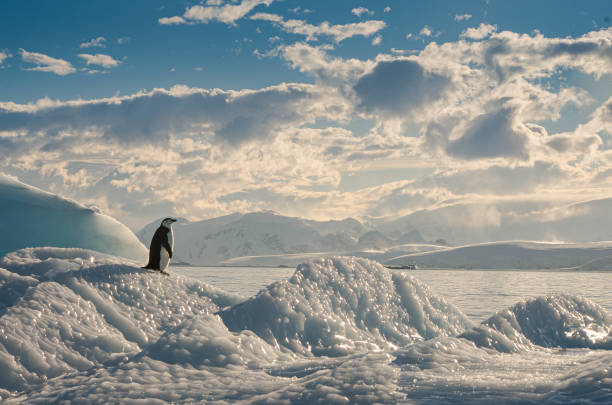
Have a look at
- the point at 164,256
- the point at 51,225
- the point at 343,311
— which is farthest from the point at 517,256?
the point at 343,311

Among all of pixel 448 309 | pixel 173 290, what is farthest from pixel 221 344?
pixel 448 309

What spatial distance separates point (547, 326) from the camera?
7.52m

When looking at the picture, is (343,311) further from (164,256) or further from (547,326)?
(164,256)

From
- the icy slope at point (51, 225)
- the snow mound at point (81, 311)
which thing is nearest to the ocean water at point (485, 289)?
the icy slope at point (51, 225)

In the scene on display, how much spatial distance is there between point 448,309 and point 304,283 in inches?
111

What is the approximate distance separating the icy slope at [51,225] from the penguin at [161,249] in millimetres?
16098

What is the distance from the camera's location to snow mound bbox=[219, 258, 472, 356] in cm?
688

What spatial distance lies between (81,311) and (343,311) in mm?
3823

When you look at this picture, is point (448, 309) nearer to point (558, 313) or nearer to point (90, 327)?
point (558, 313)

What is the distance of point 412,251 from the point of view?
6481 inches

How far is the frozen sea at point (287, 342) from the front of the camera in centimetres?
441

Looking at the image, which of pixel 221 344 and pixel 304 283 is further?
pixel 304 283

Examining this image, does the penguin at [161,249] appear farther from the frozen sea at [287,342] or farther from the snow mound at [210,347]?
the snow mound at [210,347]

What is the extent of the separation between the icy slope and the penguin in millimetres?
16098
